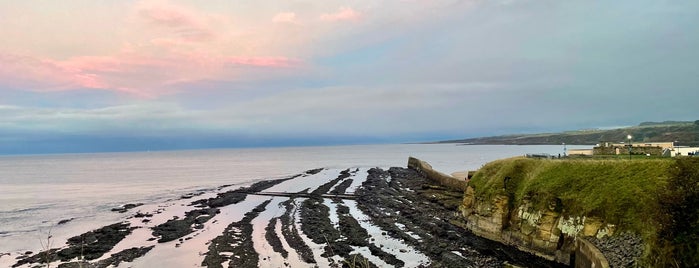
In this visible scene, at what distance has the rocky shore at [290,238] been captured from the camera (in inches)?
1136

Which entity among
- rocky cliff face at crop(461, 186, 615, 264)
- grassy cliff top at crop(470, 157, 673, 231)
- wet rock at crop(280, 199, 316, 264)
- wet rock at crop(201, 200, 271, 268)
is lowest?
wet rock at crop(280, 199, 316, 264)

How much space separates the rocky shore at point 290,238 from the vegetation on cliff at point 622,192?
182 inches

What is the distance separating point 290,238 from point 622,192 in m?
25.7

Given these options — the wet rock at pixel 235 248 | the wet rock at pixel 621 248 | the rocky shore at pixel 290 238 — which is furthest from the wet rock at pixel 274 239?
the wet rock at pixel 621 248

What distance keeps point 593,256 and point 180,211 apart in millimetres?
48157

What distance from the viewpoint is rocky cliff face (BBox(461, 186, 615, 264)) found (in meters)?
25.7

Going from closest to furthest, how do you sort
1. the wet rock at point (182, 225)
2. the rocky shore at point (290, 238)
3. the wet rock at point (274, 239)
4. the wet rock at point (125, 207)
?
the rocky shore at point (290, 238) < the wet rock at point (274, 239) < the wet rock at point (182, 225) < the wet rock at point (125, 207)

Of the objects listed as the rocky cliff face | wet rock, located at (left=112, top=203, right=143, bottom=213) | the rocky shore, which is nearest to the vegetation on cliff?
the rocky cliff face

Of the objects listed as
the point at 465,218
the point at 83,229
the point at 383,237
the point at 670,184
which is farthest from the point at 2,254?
the point at 670,184

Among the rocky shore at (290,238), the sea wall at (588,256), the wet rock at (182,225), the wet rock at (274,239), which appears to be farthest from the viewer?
the wet rock at (182,225)

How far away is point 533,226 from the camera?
29531 mm

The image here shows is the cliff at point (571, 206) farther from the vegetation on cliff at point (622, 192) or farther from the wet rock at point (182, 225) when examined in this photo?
the wet rock at point (182, 225)

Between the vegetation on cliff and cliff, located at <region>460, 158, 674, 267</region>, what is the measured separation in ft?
0.18

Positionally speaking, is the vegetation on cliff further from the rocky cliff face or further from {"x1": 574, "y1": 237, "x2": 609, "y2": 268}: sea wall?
{"x1": 574, "y1": 237, "x2": 609, "y2": 268}: sea wall
